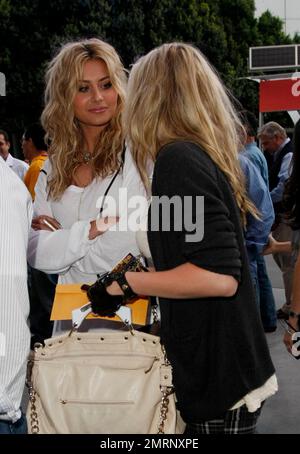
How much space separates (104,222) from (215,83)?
763mm

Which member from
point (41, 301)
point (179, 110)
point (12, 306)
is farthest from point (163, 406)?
point (41, 301)

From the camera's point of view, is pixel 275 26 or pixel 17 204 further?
pixel 275 26


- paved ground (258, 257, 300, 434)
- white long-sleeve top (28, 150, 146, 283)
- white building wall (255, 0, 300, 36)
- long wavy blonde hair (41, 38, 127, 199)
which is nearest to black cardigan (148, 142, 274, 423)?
white long-sleeve top (28, 150, 146, 283)

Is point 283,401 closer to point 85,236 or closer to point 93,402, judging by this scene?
point 85,236

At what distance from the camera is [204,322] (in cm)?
182

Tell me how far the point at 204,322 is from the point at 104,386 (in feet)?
0.97

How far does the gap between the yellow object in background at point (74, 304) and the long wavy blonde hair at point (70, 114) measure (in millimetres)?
782

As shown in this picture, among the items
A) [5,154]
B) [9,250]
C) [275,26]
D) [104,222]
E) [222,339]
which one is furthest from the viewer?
[275,26]

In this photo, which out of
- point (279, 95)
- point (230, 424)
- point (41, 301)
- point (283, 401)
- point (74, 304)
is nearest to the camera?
point (230, 424)

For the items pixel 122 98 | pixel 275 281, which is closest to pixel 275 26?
pixel 275 281

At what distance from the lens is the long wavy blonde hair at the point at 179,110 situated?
1.86 metres

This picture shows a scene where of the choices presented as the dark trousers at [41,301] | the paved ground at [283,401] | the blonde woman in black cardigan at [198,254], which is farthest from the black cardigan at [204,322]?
the dark trousers at [41,301]

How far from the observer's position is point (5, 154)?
8031 millimetres

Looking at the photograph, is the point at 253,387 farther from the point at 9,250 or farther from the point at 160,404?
the point at 9,250
